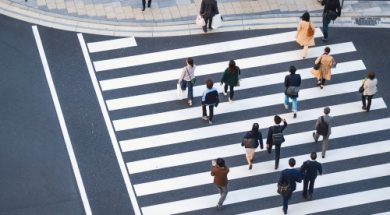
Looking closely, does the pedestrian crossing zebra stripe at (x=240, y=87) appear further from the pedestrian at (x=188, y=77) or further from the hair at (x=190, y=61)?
the hair at (x=190, y=61)

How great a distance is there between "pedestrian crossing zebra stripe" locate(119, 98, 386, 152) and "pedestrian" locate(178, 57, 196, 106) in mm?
1257

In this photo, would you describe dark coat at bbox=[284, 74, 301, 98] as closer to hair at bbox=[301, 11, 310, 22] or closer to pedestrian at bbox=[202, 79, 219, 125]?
pedestrian at bbox=[202, 79, 219, 125]

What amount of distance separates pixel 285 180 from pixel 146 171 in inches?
179

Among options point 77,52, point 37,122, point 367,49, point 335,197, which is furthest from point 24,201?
point 367,49

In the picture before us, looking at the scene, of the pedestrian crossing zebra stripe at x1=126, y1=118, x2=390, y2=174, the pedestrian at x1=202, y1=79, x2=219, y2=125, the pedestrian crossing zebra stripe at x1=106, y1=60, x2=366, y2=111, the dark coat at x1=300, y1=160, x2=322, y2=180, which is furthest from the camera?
the pedestrian crossing zebra stripe at x1=106, y1=60, x2=366, y2=111

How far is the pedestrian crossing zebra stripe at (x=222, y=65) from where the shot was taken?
32125 mm

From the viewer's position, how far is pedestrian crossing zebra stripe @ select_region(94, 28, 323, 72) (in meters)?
32.6

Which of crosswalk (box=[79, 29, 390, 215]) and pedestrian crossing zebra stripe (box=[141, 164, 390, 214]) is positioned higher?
crosswalk (box=[79, 29, 390, 215])

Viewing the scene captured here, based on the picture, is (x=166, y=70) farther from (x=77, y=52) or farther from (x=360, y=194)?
(x=360, y=194)

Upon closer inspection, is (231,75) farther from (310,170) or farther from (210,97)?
(310,170)

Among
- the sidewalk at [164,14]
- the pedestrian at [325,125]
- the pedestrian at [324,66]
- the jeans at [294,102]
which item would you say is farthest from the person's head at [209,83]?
the sidewalk at [164,14]

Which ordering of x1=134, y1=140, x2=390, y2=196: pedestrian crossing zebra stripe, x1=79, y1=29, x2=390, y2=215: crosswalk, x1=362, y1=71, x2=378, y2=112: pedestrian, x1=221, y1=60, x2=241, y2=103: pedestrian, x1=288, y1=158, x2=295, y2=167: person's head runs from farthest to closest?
x1=221, y1=60, x2=241, y2=103: pedestrian, x1=362, y1=71, x2=378, y2=112: pedestrian, x1=134, y1=140, x2=390, y2=196: pedestrian crossing zebra stripe, x1=79, y1=29, x2=390, y2=215: crosswalk, x1=288, y1=158, x2=295, y2=167: person's head

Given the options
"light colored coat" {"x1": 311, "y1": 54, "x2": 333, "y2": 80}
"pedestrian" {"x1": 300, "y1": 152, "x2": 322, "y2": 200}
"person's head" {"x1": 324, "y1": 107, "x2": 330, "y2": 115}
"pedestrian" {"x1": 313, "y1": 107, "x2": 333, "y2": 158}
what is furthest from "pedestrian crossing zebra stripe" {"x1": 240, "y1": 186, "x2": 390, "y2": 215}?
"light colored coat" {"x1": 311, "y1": 54, "x2": 333, "y2": 80}

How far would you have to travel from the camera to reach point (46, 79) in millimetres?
32125
